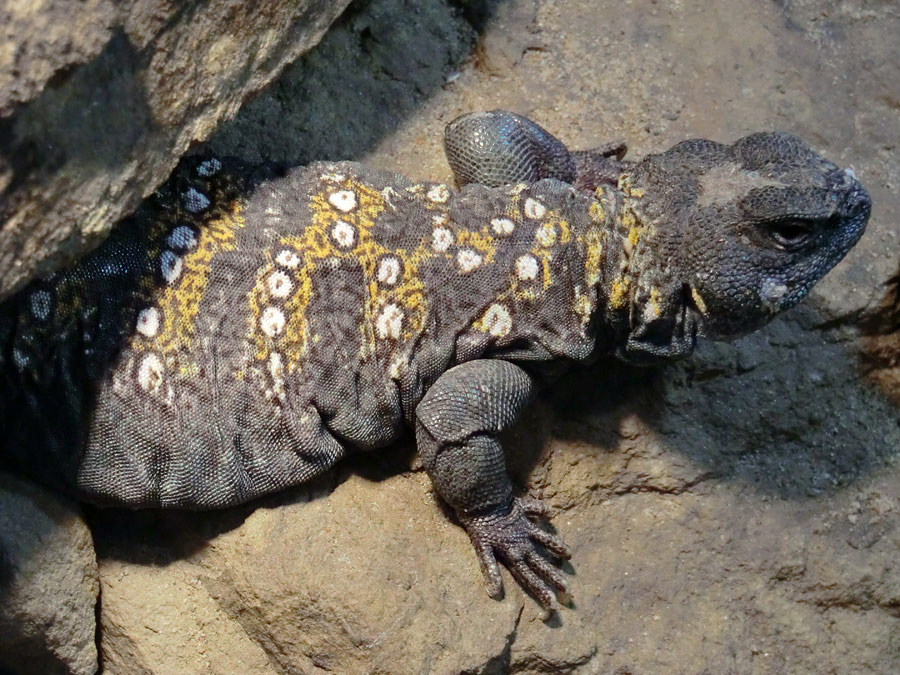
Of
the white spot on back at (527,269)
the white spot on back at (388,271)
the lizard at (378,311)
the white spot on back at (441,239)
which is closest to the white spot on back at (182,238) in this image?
the lizard at (378,311)

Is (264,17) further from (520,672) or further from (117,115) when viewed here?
(520,672)

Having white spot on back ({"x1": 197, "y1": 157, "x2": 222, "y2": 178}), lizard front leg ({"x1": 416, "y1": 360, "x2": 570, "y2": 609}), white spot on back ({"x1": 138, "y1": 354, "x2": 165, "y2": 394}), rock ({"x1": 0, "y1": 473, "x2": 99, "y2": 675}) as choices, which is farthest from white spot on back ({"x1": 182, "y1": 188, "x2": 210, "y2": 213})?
rock ({"x1": 0, "y1": 473, "x2": 99, "y2": 675})

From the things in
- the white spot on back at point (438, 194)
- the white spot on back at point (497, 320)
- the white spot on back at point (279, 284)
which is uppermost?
the white spot on back at point (279, 284)

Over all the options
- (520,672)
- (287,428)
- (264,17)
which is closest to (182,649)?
(287,428)

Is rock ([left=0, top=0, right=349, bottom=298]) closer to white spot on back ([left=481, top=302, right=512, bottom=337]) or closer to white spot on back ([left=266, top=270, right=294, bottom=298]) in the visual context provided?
white spot on back ([left=266, top=270, right=294, bottom=298])

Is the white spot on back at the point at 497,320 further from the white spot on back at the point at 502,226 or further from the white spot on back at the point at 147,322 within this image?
the white spot on back at the point at 147,322
